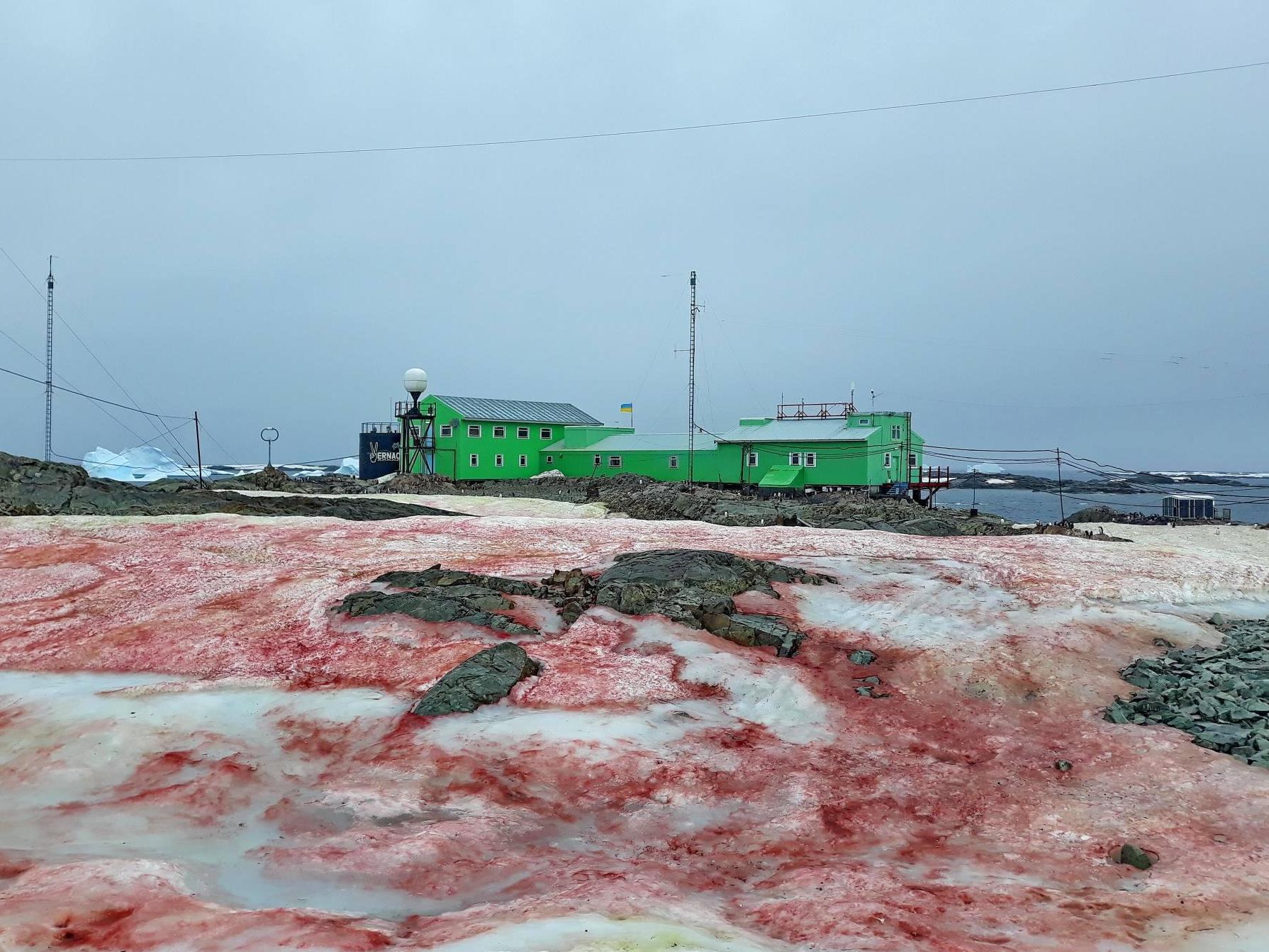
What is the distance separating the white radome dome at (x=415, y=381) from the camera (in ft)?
236

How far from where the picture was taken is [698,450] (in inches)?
2837

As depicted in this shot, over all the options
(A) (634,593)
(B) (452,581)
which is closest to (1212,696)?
(A) (634,593)

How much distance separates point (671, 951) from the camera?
20.2 feet

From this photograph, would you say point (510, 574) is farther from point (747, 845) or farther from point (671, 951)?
point (671, 951)

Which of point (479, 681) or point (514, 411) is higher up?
point (514, 411)

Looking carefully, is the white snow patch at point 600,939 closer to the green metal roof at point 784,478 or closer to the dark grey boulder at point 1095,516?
the dark grey boulder at point 1095,516

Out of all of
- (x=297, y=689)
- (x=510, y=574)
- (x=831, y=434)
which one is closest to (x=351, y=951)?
(x=297, y=689)

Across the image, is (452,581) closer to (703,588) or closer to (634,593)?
(634,593)

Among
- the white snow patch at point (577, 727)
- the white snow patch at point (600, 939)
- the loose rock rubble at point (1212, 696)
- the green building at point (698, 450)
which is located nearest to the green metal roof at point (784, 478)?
the green building at point (698, 450)

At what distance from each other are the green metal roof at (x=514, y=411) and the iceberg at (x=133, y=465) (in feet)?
93.8

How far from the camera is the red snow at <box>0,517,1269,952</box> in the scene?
7.33m

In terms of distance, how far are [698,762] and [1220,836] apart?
5.98m

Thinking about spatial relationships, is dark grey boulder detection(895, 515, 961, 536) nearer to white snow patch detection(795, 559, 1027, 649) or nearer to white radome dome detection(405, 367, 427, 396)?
white snow patch detection(795, 559, 1027, 649)

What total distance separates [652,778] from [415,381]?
65235 mm
